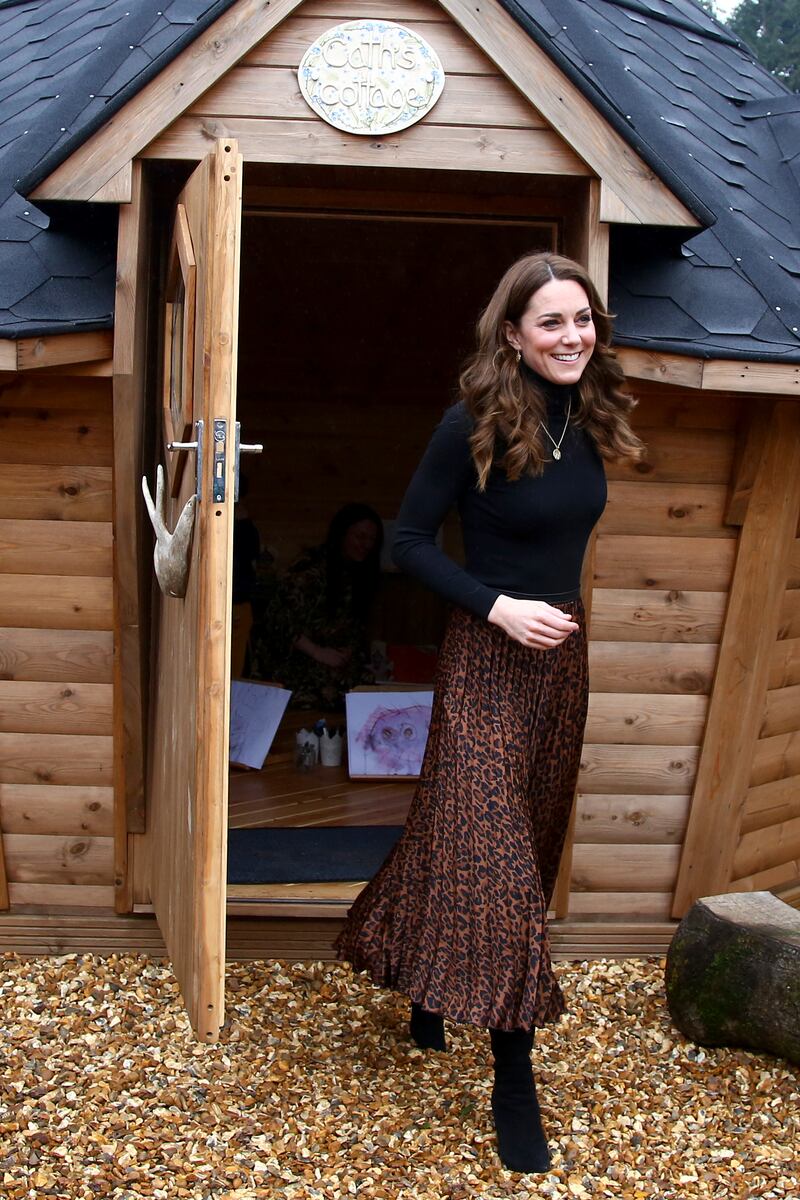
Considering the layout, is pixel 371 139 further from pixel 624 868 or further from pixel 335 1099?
pixel 335 1099

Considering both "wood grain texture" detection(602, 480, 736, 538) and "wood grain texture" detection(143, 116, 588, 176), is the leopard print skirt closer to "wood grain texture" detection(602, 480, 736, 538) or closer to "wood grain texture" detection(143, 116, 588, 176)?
"wood grain texture" detection(602, 480, 736, 538)

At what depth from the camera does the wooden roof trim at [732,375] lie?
144 inches

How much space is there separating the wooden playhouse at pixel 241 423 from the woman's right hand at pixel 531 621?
652mm

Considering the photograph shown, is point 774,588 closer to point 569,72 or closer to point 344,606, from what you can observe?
point 569,72

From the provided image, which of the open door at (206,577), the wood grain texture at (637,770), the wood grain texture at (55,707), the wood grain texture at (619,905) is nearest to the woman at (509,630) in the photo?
the open door at (206,577)

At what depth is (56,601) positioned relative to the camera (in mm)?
4086

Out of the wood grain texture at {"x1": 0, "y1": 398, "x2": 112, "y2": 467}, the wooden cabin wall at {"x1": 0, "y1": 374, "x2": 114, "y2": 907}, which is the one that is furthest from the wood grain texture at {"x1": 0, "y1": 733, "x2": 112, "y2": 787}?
the wood grain texture at {"x1": 0, "y1": 398, "x2": 112, "y2": 467}

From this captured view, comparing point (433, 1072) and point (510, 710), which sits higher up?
point (510, 710)

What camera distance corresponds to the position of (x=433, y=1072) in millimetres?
3676

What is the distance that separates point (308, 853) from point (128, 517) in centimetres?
159

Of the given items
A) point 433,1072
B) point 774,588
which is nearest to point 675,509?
point 774,588

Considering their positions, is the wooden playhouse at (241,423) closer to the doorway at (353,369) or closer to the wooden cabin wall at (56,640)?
the wooden cabin wall at (56,640)

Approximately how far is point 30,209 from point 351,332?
4.16 metres

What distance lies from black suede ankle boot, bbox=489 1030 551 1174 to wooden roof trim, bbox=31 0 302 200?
2500 mm
